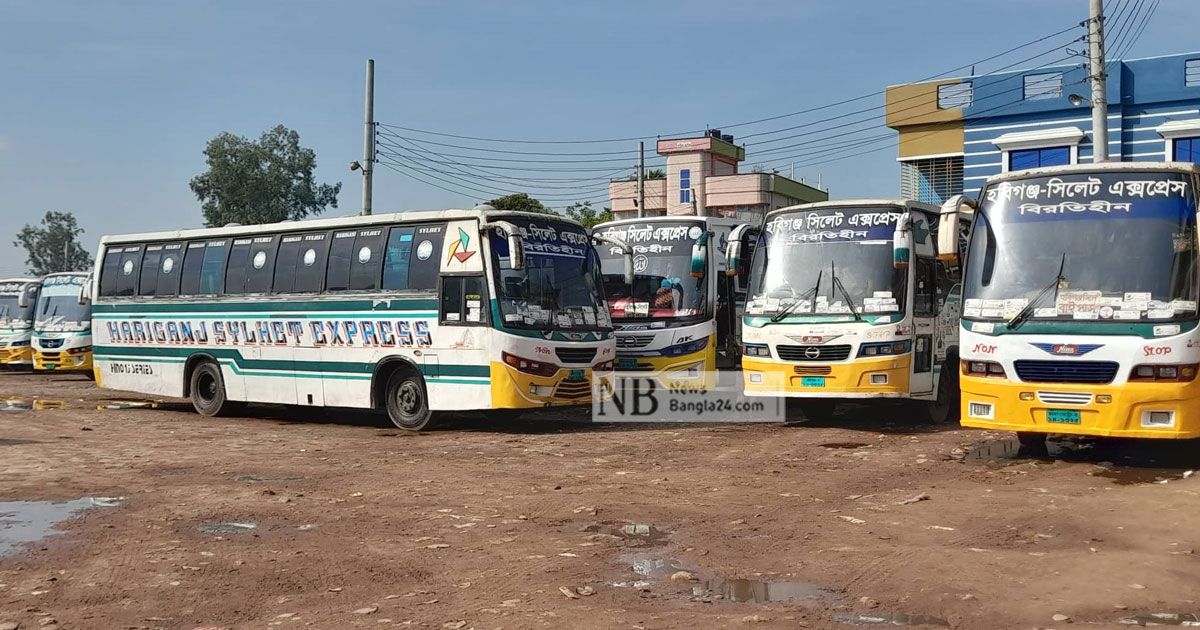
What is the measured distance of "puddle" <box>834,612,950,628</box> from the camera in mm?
5996

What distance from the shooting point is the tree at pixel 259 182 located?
88875 mm

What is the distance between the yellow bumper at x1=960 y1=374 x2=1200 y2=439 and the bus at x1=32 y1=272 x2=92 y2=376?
2267 cm

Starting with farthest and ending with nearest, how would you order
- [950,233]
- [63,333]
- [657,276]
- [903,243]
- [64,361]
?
1. [63,333]
2. [64,361]
3. [657,276]
4. [903,243]
5. [950,233]

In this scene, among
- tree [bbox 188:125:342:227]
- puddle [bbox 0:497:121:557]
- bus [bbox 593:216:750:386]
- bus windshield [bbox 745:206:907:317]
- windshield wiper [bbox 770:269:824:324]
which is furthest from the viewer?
tree [bbox 188:125:342:227]

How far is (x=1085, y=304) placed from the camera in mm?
11289

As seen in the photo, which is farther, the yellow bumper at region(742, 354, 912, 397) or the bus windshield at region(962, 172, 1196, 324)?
the yellow bumper at region(742, 354, 912, 397)

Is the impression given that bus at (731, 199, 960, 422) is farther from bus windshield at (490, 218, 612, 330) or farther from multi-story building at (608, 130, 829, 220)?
multi-story building at (608, 130, 829, 220)

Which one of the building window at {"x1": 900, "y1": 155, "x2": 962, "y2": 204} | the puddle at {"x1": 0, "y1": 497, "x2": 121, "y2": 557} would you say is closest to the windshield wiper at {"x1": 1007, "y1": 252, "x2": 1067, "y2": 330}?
the puddle at {"x1": 0, "y1": 497, "x2": 121, "y2": 557}

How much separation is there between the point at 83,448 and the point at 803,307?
9.11m

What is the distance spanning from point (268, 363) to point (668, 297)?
6292 mm

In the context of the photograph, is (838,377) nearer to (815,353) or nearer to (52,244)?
(815,353)

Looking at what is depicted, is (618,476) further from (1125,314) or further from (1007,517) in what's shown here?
(1125,314)

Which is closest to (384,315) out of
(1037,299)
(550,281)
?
(550,281)

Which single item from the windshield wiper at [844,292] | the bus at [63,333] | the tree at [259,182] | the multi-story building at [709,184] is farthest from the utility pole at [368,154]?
the tree at [259,182]
